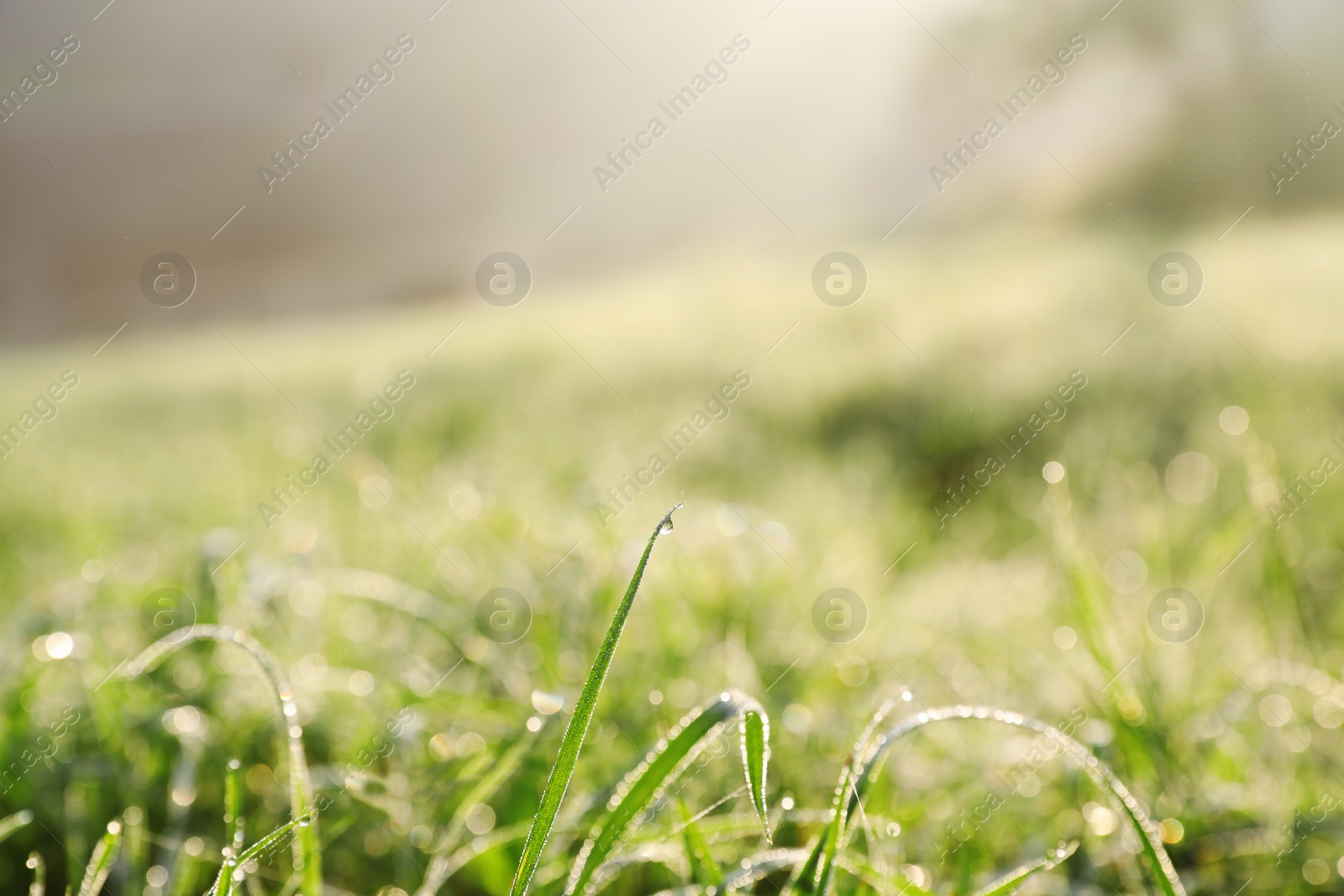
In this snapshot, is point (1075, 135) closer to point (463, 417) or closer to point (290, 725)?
point (463, 417)

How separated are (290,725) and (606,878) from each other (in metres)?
0.27
